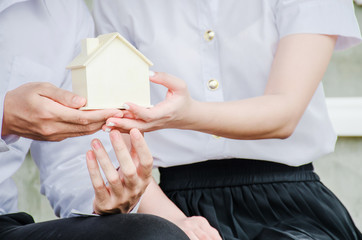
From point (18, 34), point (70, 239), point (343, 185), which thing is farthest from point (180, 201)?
point (343, 185)

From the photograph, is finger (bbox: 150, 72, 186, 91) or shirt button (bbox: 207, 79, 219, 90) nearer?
finger (bbox: 150, 72, 186, 91)

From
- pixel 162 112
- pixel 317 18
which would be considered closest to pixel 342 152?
pixel 317 18

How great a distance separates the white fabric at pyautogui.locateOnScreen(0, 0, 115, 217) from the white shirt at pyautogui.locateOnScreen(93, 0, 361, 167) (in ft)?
0.49

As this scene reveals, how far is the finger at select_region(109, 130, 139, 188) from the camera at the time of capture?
85cm

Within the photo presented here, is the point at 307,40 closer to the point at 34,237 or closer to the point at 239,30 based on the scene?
the point at 239,30

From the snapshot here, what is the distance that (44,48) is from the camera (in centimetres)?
125

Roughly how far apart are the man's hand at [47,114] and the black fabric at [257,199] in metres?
0.35

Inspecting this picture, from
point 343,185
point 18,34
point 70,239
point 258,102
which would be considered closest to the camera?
point 70,239

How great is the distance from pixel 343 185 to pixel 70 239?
4.51ft

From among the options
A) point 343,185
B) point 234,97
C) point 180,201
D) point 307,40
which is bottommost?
point 343,185

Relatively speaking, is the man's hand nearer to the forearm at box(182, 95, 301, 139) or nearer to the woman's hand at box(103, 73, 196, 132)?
the woman's hand at box(103, 73, 196, 132)

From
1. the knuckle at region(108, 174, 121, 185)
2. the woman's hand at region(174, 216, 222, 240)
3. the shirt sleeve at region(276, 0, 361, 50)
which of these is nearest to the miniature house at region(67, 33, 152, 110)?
the knuckle at region(108, 174, 121, 185)

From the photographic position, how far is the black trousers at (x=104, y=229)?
86 cm

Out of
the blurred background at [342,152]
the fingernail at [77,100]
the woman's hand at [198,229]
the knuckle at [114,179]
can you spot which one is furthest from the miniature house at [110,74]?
the blurred background at [342,152]
